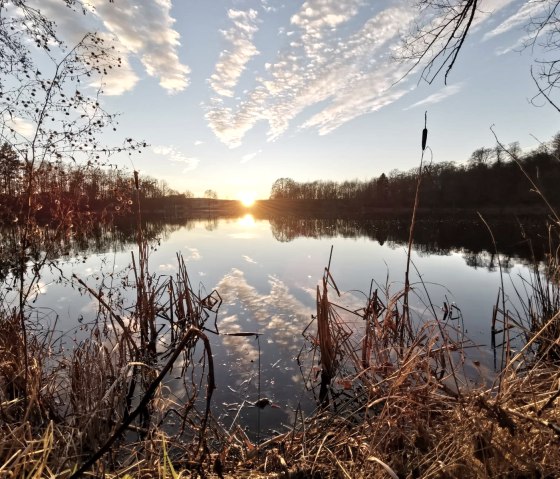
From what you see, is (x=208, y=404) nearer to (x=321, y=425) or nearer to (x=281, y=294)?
(x=321, y=425)

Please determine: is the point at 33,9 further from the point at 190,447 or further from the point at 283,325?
the point at 283,325

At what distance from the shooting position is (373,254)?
17.8 m

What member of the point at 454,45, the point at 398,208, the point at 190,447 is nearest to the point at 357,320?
the point at 190,447

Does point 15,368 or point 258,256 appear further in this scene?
point 258,256

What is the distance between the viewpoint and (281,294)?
9.84 metres

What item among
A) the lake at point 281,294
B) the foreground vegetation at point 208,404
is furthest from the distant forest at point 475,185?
the foreground vegetation at point 208,404

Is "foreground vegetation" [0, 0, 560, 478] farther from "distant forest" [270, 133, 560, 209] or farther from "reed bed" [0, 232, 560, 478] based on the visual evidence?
"distant forest" [270, 133, 560, 209]

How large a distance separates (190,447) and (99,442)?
0.78 metres

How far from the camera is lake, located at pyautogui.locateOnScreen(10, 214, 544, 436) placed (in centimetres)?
474

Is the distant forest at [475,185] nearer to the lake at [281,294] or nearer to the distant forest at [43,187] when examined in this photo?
the lake at [281,294]

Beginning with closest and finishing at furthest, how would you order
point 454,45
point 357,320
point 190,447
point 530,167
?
point 190,447 → point 454,45 → point 357,320 → point 530,167

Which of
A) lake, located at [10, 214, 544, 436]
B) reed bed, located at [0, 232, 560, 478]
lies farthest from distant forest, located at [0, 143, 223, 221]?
lake, located at [10, 214, 544, 436]

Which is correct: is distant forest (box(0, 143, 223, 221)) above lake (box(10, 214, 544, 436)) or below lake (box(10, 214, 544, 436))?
above

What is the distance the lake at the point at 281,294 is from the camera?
474cm
